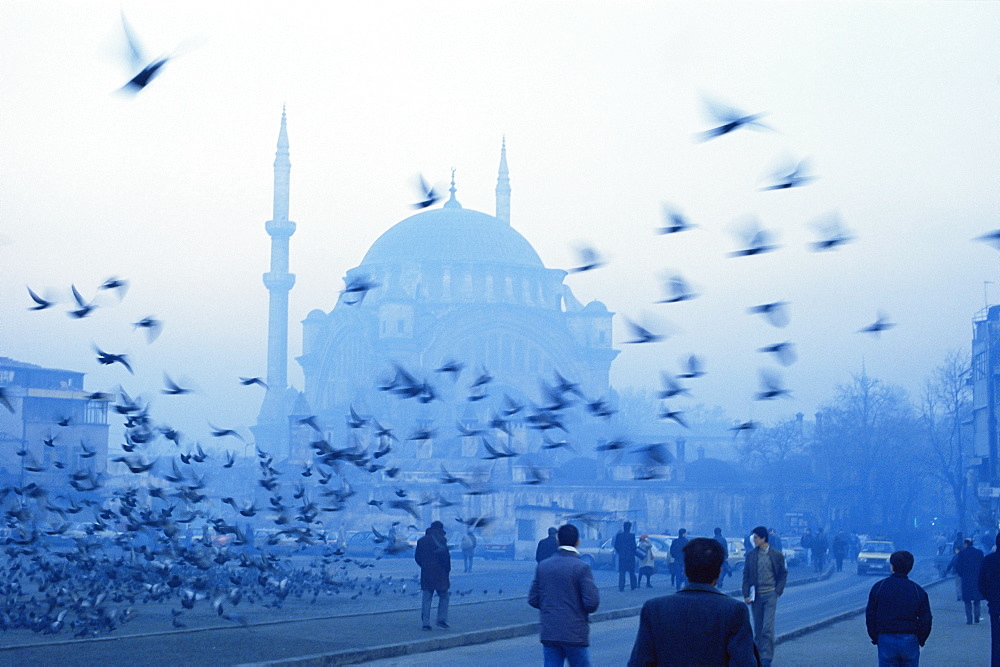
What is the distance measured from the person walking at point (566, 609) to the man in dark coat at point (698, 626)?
3376 mm

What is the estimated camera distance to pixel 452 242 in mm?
94938

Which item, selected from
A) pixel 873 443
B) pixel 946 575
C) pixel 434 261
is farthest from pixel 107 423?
pixel 946 575

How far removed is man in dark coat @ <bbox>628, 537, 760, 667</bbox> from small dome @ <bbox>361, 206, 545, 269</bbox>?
88.8 meters

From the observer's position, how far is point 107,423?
75312 mm

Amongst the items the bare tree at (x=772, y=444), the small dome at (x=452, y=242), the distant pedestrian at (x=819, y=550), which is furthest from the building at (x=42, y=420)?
the distant pedestrian at (x=819, y=550)

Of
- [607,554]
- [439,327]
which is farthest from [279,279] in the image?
[607,554]

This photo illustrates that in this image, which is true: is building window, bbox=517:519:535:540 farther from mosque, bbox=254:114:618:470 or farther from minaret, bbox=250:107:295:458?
minaret, bbox=250:107:295:458

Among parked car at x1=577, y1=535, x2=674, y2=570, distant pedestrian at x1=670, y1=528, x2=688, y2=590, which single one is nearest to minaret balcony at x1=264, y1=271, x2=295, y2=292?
parked car at x1=577, y1=535, x2=674, y2=570

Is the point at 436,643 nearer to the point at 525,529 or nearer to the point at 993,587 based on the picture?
the point at 993,587

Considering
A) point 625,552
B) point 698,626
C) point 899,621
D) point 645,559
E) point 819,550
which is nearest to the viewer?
point 698,626

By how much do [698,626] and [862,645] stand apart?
1034 centimetres

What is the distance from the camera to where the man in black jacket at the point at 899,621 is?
7871 mm

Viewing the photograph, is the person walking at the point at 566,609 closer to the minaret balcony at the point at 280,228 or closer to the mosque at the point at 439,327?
the mosque at the point at 439,327

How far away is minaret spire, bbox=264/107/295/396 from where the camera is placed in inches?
3223
